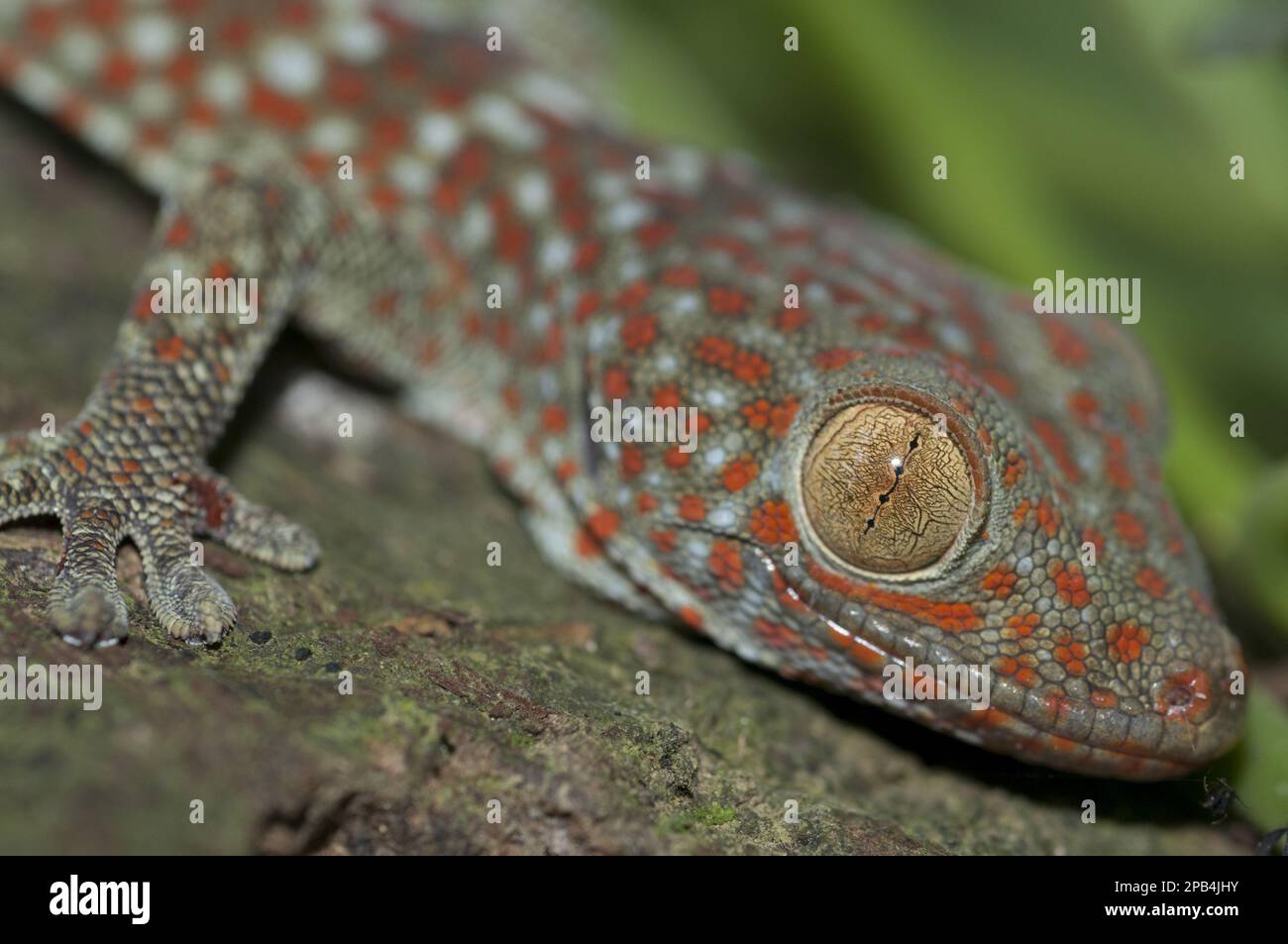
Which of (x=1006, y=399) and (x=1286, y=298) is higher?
(x=1286, y=298)

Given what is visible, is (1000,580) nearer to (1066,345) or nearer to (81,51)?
(1066,345)

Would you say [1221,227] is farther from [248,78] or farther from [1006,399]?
[248,78]

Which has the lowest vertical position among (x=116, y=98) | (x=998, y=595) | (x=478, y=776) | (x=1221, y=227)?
(x=478, y=776)

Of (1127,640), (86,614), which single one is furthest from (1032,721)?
(86,614)

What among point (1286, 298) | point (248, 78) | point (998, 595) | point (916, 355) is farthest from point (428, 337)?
point (1286, 298)

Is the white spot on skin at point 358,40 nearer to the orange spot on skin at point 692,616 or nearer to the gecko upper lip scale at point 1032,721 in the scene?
the orange spot on skin at point 692,616
